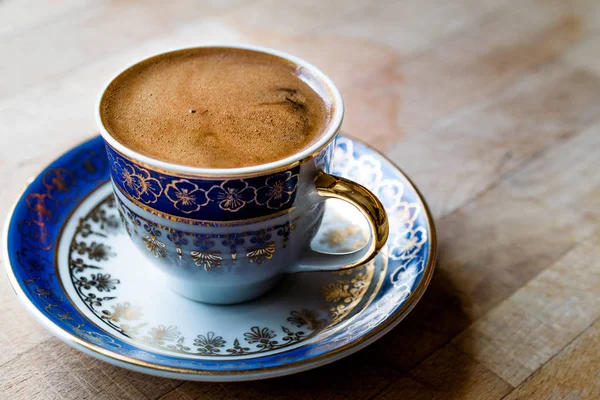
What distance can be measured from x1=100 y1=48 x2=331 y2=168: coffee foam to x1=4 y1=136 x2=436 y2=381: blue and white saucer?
0.18m

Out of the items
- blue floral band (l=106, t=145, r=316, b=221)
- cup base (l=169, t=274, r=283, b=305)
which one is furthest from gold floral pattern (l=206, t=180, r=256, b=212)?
cup base (l=169, t=274, r=283, b=305)

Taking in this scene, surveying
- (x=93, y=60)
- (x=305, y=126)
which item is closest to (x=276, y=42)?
(x=93, y=60)

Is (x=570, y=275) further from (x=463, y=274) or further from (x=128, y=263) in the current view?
(x=128, y=263)

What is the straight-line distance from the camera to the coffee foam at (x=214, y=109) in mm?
620

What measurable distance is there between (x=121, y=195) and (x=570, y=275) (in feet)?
1.82

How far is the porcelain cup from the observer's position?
0.59 metres

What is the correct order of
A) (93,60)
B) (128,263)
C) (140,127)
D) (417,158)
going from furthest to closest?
1. (93,60)
2. (417,158)
3. (128,263)
4. (140,127)

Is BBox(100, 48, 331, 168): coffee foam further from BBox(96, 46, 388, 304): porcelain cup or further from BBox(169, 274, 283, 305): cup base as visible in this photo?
BBox(169, 274, 283, 305): cup base

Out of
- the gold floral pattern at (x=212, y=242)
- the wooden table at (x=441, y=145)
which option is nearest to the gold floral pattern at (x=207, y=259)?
the gold floral pattern at (x=212, y=242)

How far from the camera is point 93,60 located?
1.14m

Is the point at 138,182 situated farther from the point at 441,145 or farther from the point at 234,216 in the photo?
the point at 441,145

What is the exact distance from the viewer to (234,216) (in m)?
0.61

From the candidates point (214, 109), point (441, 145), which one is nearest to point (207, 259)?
point (214, 109)

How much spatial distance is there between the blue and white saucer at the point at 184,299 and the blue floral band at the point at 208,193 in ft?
0.43
